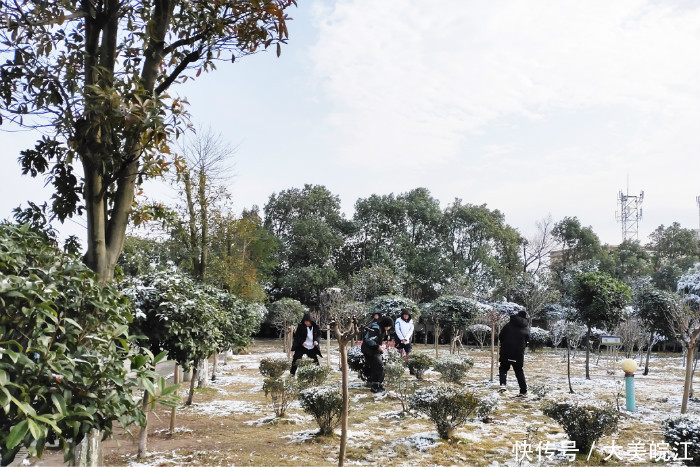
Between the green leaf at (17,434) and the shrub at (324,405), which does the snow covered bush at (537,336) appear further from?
the green leaf at (17,434)

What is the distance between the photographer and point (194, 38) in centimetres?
457

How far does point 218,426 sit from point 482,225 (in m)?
26.4

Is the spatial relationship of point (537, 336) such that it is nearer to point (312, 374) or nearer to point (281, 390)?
point (312, 374)

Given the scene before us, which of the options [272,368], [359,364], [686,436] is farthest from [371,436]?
[272,368]

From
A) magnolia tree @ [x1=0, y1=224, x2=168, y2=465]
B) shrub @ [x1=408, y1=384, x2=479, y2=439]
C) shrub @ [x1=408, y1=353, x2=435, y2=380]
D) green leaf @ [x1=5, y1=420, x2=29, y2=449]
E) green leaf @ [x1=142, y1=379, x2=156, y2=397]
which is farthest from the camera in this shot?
shrub @ [x1=408, y1=353, x2=435, y2=380]

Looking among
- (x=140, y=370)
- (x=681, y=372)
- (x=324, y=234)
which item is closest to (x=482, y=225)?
(x=324, y=234)

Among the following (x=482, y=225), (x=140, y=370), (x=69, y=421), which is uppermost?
(x=482, y=225)

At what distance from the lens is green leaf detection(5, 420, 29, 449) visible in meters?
1.86

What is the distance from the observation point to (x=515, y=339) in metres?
9.46

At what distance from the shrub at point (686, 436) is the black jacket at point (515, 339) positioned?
4.16 meters

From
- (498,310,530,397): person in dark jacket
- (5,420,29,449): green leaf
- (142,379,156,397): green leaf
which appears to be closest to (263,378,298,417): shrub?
(498,310,530,397): person in dark jacket

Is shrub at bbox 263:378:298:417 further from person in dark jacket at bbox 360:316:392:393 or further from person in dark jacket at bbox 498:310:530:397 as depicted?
person in dark jacket at bbox 498:310:530:397

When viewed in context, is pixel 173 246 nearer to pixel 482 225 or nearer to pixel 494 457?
pixel 494 457

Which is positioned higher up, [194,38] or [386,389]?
[194,38]
